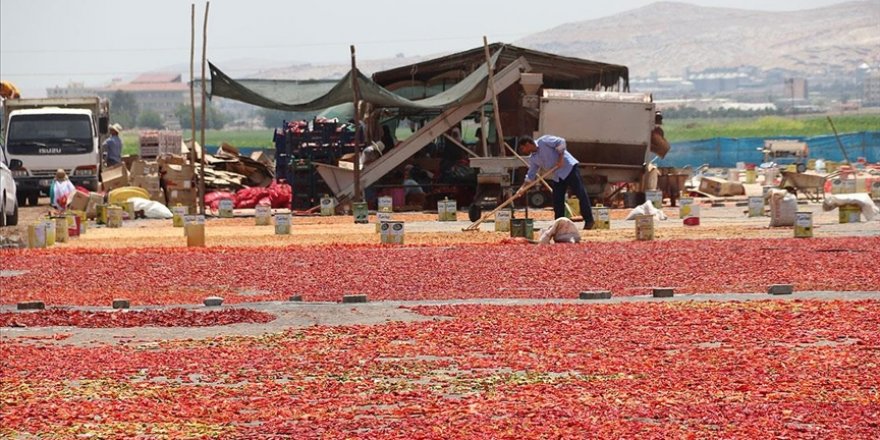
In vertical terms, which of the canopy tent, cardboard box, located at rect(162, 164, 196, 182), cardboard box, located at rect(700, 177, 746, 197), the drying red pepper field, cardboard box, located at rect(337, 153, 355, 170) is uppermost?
the canopy tent

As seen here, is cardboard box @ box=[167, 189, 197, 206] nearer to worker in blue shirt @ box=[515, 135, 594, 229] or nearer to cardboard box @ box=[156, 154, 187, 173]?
cardboard box @ box=[156, 154, 187, 173]

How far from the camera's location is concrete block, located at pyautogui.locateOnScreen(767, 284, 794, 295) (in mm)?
17484

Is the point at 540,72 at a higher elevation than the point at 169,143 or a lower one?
higher

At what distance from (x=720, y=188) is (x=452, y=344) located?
31.2m

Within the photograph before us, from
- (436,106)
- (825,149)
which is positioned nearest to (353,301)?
(436,106)

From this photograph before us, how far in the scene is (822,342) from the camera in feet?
44.2

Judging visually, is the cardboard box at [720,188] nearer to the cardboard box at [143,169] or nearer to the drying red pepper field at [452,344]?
the cardboard box at [143,169]

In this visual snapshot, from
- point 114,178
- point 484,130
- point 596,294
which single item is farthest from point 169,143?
point 596,294

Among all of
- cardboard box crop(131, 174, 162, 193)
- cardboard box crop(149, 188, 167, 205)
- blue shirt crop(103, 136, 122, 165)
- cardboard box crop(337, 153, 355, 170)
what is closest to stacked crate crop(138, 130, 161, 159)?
blue shirt crop(103, 136, 122, 165)

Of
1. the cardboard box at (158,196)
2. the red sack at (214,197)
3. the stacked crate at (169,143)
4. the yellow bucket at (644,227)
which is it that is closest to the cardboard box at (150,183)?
the cardboard box at (158,196)

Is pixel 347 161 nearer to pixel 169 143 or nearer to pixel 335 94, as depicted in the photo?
pixel 335 94

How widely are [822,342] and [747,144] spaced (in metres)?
74.1

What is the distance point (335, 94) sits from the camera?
1549 inches

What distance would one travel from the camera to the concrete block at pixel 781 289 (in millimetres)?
17484
